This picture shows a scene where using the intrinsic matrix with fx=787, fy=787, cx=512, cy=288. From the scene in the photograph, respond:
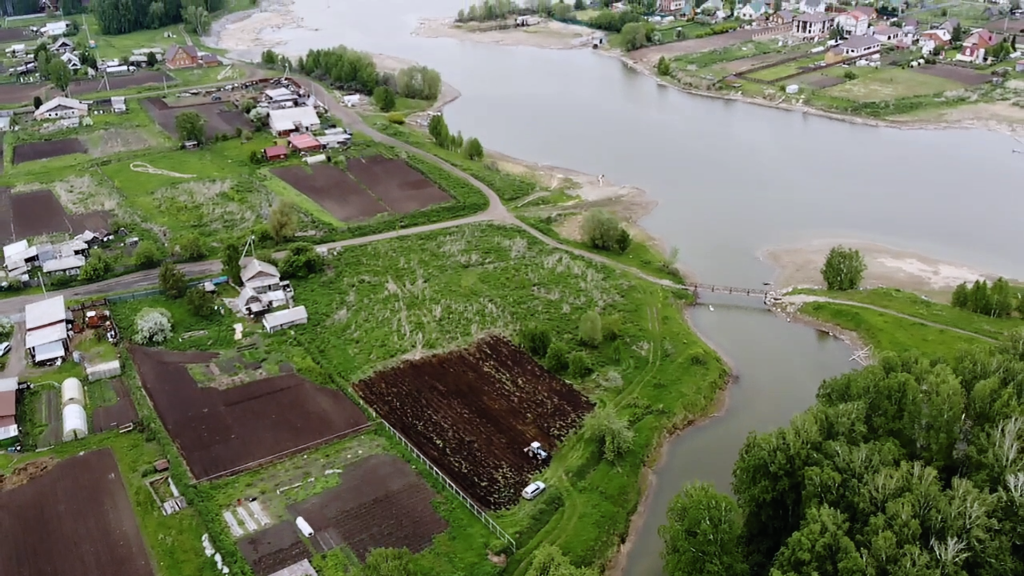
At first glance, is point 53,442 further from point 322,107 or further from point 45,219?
point 322,107

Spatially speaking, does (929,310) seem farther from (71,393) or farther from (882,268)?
(71,393)

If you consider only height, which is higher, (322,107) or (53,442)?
(322,107)

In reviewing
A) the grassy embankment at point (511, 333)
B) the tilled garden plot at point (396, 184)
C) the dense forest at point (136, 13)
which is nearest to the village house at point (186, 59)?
the dense forest at point (136, 13)

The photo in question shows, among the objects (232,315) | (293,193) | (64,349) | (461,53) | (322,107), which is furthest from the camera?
(461,53)

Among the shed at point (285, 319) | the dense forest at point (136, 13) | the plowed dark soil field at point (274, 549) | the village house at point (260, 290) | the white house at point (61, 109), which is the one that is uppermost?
the dense forest at point (136, 13)

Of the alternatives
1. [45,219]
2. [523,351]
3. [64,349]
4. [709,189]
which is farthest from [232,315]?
[709,189]

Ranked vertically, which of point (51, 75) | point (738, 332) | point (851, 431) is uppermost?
point (51, 75)

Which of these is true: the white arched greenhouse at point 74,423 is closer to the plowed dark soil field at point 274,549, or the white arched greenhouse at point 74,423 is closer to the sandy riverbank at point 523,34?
the plowed dark soil field at point 274,549

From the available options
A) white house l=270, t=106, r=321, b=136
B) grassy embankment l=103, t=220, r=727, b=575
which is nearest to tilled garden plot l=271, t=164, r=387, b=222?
grassy embankment l=103, t=220, r=727, b=575
